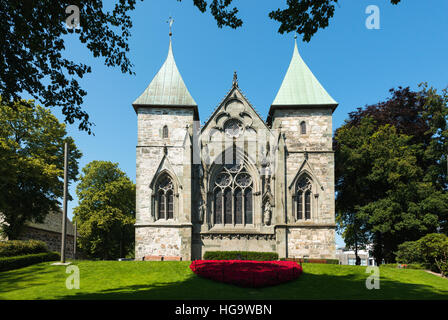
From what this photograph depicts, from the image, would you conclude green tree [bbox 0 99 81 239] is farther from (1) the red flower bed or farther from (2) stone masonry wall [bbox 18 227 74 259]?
(1) the red flower bed

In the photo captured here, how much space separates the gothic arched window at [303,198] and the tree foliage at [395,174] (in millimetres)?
4528

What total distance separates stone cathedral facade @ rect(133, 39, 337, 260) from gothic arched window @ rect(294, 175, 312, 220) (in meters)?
0.08

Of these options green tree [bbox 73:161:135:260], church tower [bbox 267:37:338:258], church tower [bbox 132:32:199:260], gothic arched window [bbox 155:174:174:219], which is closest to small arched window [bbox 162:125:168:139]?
church tower [bbox 132:32:199:260]

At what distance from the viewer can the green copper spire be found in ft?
99.5

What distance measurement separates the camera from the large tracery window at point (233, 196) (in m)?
28.7

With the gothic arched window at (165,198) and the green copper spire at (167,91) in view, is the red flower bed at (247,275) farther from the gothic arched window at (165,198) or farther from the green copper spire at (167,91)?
the green copper spire at (167,91)

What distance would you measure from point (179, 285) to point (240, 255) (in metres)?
10.9

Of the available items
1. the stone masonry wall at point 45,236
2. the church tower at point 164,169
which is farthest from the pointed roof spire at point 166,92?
the stone masonry wall at point 45,236

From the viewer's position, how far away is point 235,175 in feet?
96.2

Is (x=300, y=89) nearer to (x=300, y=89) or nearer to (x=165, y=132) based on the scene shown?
(x=300, y=89)

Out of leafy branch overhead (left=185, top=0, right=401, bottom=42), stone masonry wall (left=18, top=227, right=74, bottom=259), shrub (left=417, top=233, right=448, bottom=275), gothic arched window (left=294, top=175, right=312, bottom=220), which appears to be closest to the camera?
leafy branch overhead (left=185, top=0, right=401, bottom=42)

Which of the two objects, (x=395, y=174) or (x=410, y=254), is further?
(x=395, y=174)

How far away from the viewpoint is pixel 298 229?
27766 millimetres

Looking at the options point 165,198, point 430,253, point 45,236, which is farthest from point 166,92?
point 45,236
